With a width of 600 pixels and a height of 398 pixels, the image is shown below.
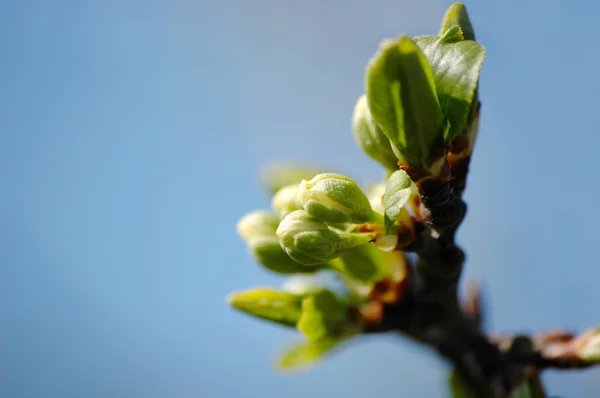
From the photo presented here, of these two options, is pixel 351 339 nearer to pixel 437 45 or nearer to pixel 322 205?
pixel 322 205

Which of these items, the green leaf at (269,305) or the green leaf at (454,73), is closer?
the green leaf at (454,73)

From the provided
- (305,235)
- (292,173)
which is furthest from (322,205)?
(292,173)

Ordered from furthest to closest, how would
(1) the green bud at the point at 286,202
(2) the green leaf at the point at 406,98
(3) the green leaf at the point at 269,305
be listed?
(3) the green leaf at the point at 269,305 → (1) the green bud at the point at 286,202 → (2) the green leaf at the point at 406,98

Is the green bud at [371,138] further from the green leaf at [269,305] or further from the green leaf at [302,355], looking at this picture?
the green leaf at [302,355]

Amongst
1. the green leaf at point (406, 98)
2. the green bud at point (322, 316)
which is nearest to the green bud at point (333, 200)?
the green leaf at point (406, 98)

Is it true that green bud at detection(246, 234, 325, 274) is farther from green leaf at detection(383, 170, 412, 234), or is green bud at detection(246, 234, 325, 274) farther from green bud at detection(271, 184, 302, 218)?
green leaf at detection(383, 170, 412, 234)

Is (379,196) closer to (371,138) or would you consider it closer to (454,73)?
(371,138)

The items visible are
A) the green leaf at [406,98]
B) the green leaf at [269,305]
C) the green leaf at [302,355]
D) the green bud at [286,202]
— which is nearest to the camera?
the green leaf at [406,98]
